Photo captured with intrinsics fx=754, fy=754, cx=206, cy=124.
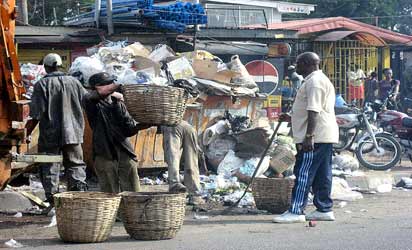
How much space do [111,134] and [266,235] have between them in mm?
2055

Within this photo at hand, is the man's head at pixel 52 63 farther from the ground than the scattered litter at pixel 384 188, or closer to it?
farther from the ground

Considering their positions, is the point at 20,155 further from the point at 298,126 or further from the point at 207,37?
the point at 207,37

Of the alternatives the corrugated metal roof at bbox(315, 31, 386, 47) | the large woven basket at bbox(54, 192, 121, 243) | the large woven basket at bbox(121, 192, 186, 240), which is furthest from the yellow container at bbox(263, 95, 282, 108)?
the large woven basket at bbox(54, 192, 121, 243)

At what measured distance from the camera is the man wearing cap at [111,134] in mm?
8289

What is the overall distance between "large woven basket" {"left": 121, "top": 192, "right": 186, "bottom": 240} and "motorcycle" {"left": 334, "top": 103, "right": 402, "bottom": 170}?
255 inches

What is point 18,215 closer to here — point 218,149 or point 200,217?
point 200,217

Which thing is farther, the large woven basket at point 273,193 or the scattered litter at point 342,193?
the scattered litter at point 342,193

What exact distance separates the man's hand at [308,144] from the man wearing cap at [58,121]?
8.86 ft

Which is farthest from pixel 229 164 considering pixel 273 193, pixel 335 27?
pixel 335 27

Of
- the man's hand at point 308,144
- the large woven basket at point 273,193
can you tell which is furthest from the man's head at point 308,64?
the large woven basket at point 273,193

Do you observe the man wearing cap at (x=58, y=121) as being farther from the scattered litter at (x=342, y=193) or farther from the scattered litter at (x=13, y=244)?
the scattered litter at (x=342, y=193)

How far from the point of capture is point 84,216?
23.5 ft

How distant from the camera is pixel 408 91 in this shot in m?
24.8

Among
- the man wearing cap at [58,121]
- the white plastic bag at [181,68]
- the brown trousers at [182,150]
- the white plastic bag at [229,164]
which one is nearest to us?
the man wearing cap at [58,121]
